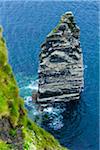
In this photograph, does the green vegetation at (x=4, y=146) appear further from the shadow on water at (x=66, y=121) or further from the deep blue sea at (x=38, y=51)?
the shadow on water at (x=66, y=121)

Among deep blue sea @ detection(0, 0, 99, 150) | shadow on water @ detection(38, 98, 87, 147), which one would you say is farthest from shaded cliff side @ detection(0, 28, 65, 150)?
shadow on water @ detection(38, 98, 87, 147)

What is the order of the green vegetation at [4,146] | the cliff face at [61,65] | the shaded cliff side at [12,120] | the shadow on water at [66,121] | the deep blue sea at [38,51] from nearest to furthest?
the green vegetation at [4,146], the shaded cliff side at [12,120], the shadow on water at [66,121], the deep blue sea at [38,51], the cliff face at [61,65]

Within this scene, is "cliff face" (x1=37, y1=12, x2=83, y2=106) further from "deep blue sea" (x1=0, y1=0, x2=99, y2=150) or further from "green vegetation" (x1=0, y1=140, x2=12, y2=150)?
"green vegetation" (x1=0, y1=140, x2=12, y2=150)

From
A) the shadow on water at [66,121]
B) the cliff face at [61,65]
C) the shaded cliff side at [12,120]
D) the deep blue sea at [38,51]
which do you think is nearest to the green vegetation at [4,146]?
the shaded cliff side at [12,120]

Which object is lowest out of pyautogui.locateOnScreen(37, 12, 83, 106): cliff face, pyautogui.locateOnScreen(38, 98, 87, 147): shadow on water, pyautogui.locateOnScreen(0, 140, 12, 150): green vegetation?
pyautogui.locateOnScreen(38, 98, 87, 147): shadow on water

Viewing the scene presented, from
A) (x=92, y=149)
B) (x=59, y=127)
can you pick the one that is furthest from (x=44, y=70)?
(x=92, y=149)

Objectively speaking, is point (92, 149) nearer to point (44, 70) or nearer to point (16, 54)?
point (44, 70)

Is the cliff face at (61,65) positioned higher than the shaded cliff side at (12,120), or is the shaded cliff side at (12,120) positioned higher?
the shaded cliff side at (12,120)

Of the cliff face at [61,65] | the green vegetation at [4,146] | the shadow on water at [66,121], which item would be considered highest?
the green vegetation at [4,146]
